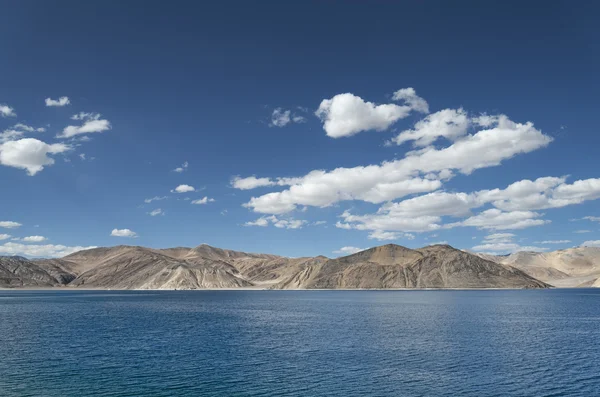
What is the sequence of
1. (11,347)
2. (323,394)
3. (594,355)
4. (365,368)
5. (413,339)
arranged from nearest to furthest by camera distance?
(323,394), (365,368), (594,355), (11,347), (413,339)

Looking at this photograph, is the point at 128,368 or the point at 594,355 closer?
the point at 128,368

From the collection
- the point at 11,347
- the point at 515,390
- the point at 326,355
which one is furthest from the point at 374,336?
the point at 11,347

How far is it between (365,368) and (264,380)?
12.8 metres

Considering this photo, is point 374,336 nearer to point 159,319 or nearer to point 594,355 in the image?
point 594,355

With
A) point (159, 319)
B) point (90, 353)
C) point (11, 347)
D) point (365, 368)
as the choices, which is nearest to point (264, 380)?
point (365, 368)

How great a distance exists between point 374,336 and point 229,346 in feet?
84.4

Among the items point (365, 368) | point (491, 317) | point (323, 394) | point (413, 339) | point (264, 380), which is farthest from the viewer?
point (491, 317)

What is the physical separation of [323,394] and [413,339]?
38.2 m

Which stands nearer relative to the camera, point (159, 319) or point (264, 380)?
point (264, 380)

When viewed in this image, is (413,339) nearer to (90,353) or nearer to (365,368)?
(365,368)

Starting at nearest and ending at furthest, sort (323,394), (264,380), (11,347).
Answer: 1. (323,394)
2. (264,380)
3. (11,347)

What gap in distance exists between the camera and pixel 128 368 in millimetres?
57125

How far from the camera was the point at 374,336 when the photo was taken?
83188 millimetres

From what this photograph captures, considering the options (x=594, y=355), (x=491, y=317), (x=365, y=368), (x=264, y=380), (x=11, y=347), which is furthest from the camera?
(x=491, y=317)
